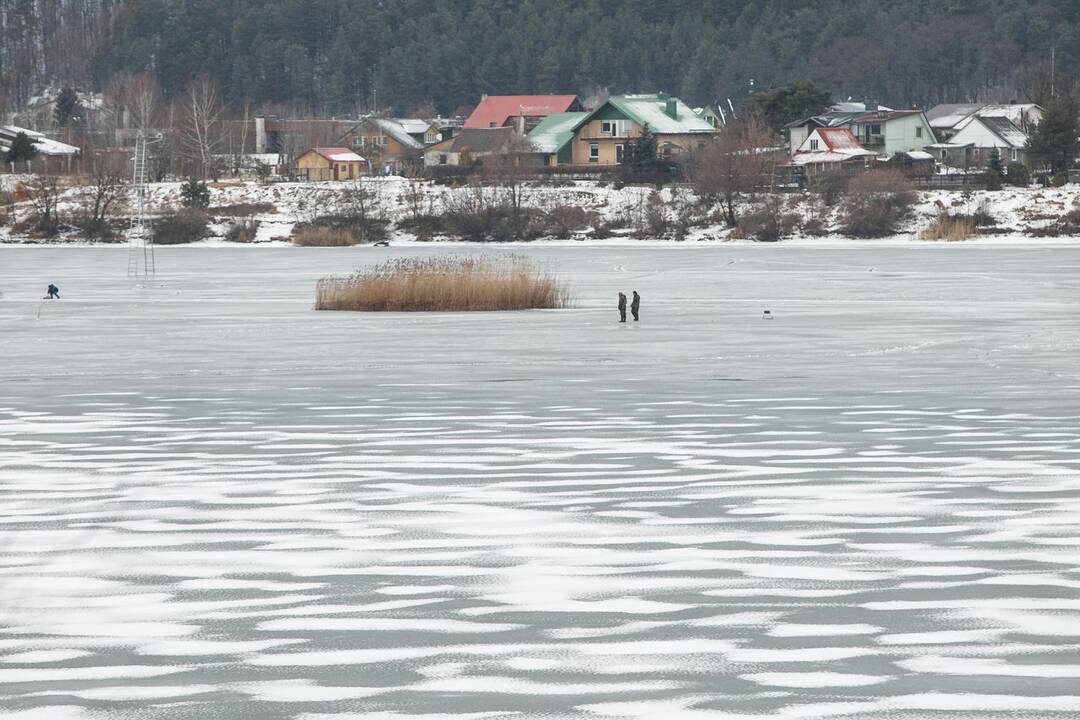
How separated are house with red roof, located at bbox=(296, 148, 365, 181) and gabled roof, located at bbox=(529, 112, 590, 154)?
12494 millimetres

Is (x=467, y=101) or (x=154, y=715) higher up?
(x=467, y=101)

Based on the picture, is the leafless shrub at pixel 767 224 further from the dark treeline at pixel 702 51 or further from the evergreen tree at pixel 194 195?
the dark treeline at pixel 702 51

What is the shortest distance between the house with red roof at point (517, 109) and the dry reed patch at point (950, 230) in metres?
67.5

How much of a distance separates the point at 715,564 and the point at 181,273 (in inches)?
1786

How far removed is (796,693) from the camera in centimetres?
760

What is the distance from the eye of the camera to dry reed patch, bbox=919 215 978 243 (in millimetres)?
75438

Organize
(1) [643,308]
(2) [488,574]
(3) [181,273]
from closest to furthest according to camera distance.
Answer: (2) [488,574] → (1) [643,308] → (3) [181,273]

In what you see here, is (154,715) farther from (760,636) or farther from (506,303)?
(506,303)

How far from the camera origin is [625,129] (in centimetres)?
11950

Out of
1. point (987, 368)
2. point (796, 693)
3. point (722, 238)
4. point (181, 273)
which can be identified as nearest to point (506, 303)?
point (987, 368)

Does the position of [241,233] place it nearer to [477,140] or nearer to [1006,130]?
[477,140]

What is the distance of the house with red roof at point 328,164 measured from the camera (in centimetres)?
11938

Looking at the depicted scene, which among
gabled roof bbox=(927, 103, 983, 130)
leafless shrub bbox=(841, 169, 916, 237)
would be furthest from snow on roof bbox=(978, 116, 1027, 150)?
leafless shrub bbox=(841, 169, 916, 237)

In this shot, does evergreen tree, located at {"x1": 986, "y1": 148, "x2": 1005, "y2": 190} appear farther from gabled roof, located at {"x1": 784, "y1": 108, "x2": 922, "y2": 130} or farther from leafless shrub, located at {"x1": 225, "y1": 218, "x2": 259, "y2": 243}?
leafless shrub, located at {"x1": 225, "y1": 218, "x2": 259, "y2": 243}
